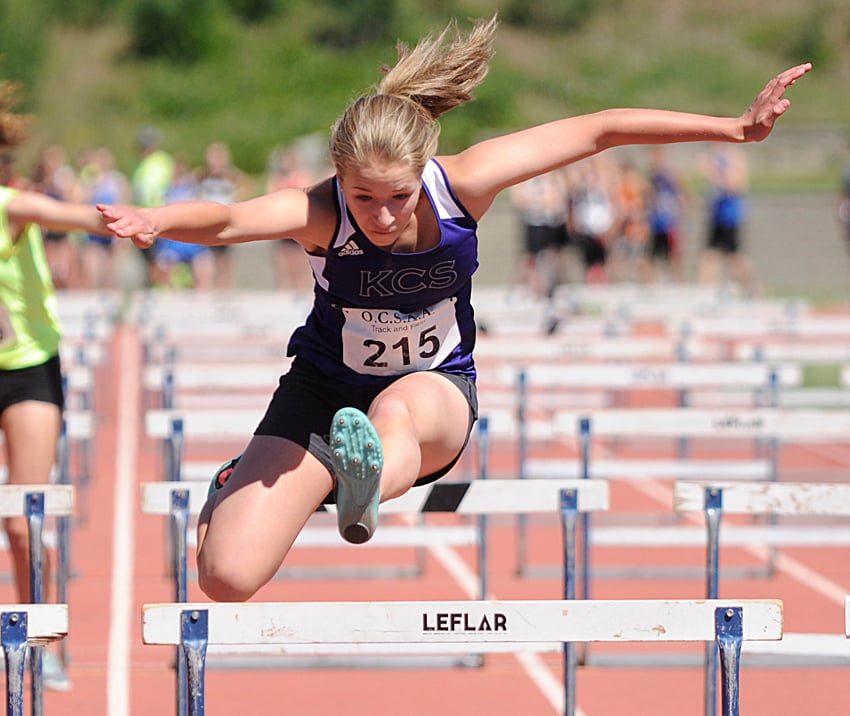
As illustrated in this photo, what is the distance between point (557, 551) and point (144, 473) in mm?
3318

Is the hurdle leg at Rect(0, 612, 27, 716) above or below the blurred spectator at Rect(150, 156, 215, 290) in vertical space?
below

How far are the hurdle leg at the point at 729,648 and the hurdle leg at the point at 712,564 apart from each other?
108 cm

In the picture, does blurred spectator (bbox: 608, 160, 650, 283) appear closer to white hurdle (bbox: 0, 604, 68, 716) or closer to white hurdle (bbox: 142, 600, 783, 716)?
white hurdle (bbox: 142, 600, 783, 716)

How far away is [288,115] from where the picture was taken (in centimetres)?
4662

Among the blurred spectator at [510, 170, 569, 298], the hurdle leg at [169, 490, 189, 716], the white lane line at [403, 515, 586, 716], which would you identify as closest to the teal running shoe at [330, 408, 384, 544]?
the hurdle leg at [169, 490, 189, 716]

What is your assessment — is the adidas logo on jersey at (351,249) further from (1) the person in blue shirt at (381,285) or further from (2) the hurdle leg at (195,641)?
(2) the hurdle leg at (195,641)

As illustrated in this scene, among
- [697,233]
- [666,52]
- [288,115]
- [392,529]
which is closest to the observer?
[392,529]

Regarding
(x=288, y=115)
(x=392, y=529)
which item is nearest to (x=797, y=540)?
(x=392, y=529)

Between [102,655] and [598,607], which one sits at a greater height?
[598,607]

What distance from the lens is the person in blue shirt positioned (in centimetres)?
408

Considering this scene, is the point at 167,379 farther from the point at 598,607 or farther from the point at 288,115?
the point at 288,115

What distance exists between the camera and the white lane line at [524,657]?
5.75m

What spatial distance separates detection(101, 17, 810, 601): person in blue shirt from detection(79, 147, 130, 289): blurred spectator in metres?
15.1

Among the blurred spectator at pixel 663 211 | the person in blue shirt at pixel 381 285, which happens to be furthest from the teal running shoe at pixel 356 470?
the blurred spectator at pixel 663 211
